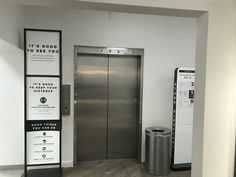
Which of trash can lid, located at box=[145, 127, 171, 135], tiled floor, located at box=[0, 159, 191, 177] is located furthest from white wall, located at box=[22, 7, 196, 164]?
tiled floor, located at box=[0, 159, 191, 177]

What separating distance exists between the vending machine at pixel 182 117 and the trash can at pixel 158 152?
0.78 ft

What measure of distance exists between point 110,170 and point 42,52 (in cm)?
232

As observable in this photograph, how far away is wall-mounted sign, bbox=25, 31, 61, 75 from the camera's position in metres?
3.30

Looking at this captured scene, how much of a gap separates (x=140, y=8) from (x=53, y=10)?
266 cm

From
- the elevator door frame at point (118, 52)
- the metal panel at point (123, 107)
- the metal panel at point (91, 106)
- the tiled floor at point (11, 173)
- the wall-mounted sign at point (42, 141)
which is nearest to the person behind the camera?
the wall-mounted sign at point (42, 141)

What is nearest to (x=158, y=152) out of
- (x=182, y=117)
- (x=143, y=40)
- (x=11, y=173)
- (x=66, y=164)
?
(x=182, y=117)

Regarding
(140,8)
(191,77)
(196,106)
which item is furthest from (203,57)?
(191,77)

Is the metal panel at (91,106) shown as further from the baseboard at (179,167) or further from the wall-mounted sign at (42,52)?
the baseboard at (179,167)

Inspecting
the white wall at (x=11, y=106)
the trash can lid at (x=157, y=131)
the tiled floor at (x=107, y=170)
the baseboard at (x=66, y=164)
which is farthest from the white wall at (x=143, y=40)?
the white wall at (x=11, y=106)

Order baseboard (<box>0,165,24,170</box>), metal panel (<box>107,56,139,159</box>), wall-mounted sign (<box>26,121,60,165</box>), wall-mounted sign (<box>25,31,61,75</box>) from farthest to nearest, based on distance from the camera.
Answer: metal panel (<box>107,56,139,159</box>)
baseboard (<box>0,165,24,170</box>)
wall-mounted sign (<box>26,121,60,165</box>)
wall-mounted sign (<box>25,31,61,75</box>)

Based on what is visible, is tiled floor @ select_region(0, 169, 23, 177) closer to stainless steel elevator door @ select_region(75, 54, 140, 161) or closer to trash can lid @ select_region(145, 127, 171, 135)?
stainless steel elevator door @ select_region(75, 54, 140, 161)

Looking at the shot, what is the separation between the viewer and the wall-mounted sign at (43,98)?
337 cm

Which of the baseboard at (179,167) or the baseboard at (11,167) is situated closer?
the baseboard at (11,167)

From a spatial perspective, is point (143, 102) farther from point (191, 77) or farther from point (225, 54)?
point (225, 54)
